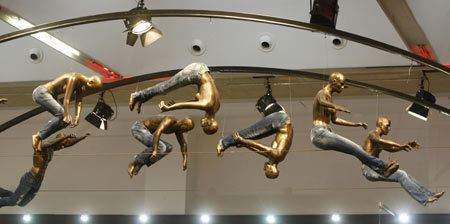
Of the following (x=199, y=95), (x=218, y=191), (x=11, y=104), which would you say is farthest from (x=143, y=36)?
(x=11, y=104)

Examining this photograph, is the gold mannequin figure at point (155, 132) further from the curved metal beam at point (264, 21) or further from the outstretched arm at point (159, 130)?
the curved metal beam at point (264, 21)

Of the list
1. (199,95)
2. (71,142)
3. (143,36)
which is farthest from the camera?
(143,36)

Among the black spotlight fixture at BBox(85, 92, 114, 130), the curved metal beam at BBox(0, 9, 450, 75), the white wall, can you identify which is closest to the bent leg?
the curved metal beam at BBox(0, 9, 450, 75)

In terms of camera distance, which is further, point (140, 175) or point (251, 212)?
point (140, 175)

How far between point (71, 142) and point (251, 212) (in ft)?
17.5

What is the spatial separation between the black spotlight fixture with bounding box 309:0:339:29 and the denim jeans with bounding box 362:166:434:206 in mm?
1654

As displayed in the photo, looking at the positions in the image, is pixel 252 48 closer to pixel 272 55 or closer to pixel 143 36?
pixel 272 55

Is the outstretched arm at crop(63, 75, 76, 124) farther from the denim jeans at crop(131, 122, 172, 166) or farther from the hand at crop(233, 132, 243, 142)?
the hand at crop(233, 132, 243, 142)

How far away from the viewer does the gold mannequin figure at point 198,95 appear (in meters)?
6.23

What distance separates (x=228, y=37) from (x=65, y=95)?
13.7 feet

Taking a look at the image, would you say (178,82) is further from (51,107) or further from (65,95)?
(51,107)

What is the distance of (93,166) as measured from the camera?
513 inches

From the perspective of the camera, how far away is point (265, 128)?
6.71 meters

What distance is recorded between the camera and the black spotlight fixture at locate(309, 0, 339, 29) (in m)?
7.11
